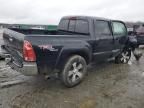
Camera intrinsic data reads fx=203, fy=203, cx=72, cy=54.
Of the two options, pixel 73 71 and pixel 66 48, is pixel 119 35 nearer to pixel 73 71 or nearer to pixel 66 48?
pixel 73 71

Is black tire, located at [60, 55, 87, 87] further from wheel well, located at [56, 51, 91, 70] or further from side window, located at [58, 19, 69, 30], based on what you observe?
side window, located at [58, 19, 69, 30]

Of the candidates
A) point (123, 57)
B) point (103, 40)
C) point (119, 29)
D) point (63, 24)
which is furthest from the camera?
point (123, 57)

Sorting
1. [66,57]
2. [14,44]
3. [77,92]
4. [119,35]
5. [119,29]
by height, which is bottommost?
[77,92]

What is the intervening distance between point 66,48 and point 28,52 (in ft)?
3.41

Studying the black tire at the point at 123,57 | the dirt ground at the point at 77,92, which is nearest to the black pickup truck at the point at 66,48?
the dirt ground at the point at 77,92

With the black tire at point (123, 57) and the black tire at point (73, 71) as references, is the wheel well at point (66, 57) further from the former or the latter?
the black tire at point (123, 57)

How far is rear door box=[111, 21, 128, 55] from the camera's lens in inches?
280

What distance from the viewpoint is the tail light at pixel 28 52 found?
171 inches

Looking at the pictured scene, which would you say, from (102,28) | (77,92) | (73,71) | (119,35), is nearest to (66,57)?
(73,71)

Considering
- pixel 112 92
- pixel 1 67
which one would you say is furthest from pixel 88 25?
pixel 1 67

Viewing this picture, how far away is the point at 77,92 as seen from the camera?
5.07m

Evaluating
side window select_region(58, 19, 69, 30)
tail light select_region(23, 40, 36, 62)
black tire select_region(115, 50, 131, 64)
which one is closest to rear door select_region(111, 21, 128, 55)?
black tire select_region(115, 50, 131, 64)

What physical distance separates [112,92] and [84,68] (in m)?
1.00

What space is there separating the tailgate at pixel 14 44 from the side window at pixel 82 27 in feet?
6.69
